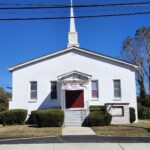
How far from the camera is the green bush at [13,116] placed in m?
31.1

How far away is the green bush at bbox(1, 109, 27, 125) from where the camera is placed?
3109 cm

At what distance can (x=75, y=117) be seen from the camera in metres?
30.1

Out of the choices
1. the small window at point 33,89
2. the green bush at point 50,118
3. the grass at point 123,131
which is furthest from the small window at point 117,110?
the small window at point 33,89

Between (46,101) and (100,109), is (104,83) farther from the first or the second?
(46,101)

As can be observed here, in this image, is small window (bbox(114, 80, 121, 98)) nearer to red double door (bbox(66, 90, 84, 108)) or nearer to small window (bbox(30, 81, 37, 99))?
red double door (bbox(66, 90, 84, 108))

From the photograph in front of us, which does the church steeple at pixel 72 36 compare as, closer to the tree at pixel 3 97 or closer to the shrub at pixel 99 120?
the shrub at pixel 99 120

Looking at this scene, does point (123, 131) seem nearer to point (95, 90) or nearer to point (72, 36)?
point (95, 90)

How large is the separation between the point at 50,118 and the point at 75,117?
9.06 feet

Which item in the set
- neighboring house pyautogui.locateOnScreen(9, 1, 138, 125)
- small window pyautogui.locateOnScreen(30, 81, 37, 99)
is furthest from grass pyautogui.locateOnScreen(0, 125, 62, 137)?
small window pyautogui.locateOnScreen(30, 81, 37, 99)

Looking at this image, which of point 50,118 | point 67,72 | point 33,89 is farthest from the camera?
point 33,89

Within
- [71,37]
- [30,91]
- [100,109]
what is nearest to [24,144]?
[100,109]

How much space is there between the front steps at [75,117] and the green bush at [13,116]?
12.8 feet

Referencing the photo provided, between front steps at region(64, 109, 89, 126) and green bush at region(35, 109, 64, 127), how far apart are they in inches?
54.1
